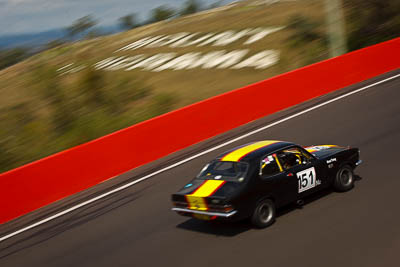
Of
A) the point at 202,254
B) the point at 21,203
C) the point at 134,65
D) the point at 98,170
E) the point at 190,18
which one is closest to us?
the point at 202,254

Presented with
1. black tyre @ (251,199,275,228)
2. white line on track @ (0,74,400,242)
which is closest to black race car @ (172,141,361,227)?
black tyre @ (251,199,275,228)

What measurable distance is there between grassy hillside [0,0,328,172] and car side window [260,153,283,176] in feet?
30.8

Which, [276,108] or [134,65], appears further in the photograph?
[134,65]

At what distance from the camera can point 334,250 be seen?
8195 millimetres

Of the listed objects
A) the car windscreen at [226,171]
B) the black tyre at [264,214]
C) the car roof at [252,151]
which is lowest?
the black tyre at [264,214]

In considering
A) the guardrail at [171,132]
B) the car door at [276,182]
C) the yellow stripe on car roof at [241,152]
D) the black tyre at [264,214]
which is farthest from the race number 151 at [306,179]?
the guardrail at [171,132]

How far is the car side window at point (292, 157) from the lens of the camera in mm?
9969

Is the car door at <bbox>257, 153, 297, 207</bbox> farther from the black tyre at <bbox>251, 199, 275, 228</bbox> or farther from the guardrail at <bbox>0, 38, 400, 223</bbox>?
the guardrail at <bbox>0, 38, 400, 223</bbox>

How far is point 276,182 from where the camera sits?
31.6ft

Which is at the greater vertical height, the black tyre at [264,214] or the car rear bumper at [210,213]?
the car rear bumper at [210,213]

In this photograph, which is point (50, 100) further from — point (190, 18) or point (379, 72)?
point (190, 18)

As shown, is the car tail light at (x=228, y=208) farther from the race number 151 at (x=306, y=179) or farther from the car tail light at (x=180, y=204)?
the race number 151 at (x=306, y=179)

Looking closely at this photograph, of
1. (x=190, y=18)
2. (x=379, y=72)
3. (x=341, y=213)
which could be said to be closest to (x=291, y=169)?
(x=341, y=213)

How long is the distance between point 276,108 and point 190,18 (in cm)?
3436
